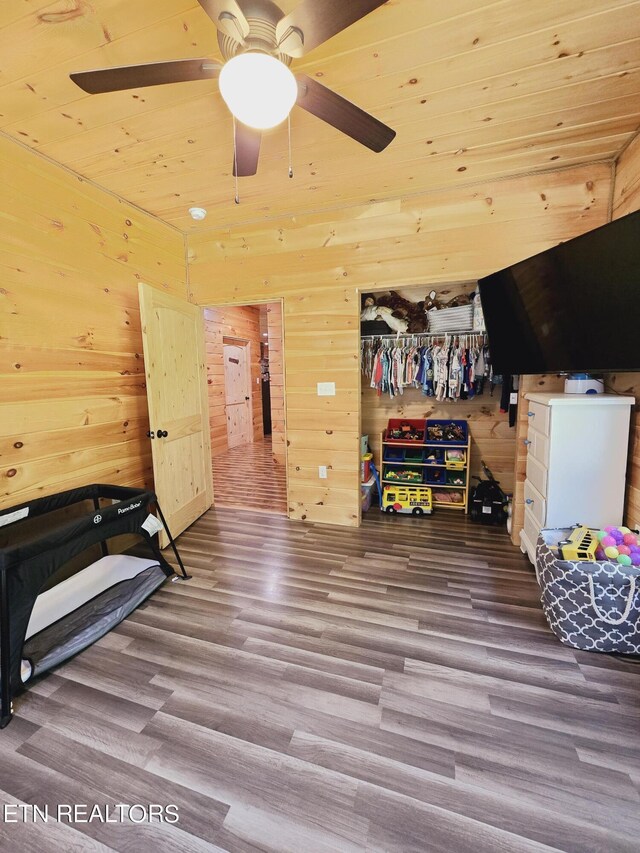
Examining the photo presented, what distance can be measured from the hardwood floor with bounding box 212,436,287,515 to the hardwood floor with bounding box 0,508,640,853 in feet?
5.24

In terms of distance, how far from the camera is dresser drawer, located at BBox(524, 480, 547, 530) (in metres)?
2.26

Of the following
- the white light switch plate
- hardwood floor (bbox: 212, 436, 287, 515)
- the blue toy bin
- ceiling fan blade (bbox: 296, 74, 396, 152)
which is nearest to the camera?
ceiling fan blade (bbox: 296, 74, 396, 152)

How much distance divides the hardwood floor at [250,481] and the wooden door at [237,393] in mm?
429

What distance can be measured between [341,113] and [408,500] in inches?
118

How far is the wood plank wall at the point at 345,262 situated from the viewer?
2.53 m

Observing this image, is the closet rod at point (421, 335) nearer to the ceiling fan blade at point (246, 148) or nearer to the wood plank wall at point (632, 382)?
the wood plank wall at point (632, 382)

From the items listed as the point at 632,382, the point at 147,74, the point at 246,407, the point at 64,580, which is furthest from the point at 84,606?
the point at 246,407

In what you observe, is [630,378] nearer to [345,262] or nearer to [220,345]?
[345,262]

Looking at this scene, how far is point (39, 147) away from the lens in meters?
2.09

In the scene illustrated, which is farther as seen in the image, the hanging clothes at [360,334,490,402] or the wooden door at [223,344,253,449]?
the wooden door at [223,344,253,449]

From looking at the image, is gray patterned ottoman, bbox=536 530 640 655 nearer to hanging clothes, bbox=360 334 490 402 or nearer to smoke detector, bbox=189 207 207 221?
hanging clothes, bbox=360 334 490 402

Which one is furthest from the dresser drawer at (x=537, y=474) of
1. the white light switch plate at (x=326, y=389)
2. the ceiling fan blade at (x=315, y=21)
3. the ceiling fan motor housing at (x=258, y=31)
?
the ceiling fan motor housing at (x=258, y=31)

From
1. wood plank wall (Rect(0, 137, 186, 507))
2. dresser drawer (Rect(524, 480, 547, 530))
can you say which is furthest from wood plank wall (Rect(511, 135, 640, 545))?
wood plank wall (Rect(0, 137, 186, 507))

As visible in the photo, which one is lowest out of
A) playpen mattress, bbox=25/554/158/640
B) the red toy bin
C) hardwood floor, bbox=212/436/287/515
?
hardwood floor, bbox=212/436/287/515
